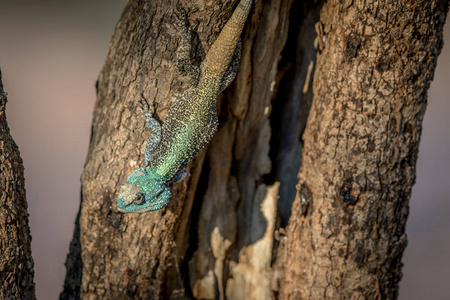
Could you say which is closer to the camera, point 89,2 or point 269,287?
point 269,287

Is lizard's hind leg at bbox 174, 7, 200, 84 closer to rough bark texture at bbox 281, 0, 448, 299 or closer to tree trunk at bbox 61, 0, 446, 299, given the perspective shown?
tree trunk at bbox 61, 0, 446, 299

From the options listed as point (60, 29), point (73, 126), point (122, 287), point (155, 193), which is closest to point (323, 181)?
point (155, 193)

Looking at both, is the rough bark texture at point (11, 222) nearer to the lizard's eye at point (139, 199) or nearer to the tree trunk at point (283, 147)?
the tree trunk at point (283, 147)

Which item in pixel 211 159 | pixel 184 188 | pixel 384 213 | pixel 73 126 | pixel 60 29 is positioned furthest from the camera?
pixel 60 29

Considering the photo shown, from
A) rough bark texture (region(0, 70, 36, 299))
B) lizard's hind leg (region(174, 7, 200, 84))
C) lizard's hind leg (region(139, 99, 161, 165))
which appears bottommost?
rough bark texture (region(0, 70, 36, 299))

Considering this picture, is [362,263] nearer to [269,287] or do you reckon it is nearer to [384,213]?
[384,213]

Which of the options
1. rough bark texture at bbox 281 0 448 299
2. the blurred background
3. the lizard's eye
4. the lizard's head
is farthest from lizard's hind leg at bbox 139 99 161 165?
the blurred background
